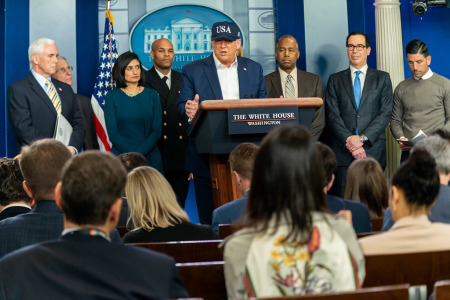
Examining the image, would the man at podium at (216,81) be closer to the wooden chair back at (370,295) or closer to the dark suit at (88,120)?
the dark suit at (88,120)

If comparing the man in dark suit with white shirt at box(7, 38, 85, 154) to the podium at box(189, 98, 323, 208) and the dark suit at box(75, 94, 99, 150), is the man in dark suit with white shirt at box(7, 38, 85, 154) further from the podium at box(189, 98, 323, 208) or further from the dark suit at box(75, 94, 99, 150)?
the podium at box(189, 98, 323, 208)

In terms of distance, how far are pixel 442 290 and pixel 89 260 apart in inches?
35.3

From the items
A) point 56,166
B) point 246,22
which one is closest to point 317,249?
point 56,166

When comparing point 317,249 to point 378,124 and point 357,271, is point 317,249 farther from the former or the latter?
point 378,124

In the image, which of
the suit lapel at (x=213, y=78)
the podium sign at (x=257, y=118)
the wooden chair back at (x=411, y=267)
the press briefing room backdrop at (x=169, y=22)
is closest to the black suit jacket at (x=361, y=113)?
the press briefing room backdrop at (x=169, y=22)

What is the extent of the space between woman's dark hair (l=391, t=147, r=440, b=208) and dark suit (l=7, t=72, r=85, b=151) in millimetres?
3855

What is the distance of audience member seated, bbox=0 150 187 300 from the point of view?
169 cm

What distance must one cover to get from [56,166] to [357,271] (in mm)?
1343

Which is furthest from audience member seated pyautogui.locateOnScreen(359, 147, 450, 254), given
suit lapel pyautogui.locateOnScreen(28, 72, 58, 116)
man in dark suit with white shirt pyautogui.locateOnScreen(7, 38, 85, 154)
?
suit lapel pyautogui.locateOnScreen(28, 72, 58, 116)

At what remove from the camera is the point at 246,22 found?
7500mm

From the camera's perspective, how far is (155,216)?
3018 mm

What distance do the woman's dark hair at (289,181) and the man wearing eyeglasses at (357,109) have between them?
4376mm

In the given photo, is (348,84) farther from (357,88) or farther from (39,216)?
(39,216)

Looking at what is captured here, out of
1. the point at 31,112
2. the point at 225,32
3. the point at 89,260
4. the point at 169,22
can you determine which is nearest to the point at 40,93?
the point at 31,112
